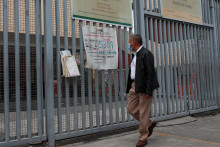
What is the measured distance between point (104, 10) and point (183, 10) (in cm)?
290

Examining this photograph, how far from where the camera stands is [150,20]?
5.77m

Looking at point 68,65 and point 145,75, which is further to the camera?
point 68,65

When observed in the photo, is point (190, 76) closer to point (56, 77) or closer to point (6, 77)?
point (56, 77)

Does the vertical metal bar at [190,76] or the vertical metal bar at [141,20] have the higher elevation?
the vertical metal bar at [141,20]

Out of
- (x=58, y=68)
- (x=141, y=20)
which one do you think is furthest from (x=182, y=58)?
(x=58, y=68)

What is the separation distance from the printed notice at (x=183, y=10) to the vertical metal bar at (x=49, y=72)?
3264 mm

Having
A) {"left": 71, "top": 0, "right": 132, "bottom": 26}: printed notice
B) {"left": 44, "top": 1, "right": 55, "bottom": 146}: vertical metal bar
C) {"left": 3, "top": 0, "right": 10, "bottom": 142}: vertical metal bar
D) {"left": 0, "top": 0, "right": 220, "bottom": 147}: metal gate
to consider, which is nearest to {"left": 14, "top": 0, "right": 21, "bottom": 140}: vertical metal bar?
{"left": 0, "top": 0, "right": 220, "bottom": 147}: metal gate

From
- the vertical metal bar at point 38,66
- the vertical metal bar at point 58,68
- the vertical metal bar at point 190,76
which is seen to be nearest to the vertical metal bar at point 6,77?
the vertical metal bar at point 38,66

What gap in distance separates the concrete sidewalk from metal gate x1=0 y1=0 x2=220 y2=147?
19 centimetres

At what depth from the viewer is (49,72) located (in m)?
3.99

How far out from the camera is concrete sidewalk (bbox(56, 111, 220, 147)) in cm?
389

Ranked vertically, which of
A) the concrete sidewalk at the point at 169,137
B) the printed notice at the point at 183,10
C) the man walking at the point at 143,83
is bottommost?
the concrete sidewalk at the point at 169,137

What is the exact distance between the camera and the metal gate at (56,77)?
3695mm

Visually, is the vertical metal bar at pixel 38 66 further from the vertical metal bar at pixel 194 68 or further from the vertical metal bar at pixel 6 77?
the vertical metal bar at pixel 194 68
